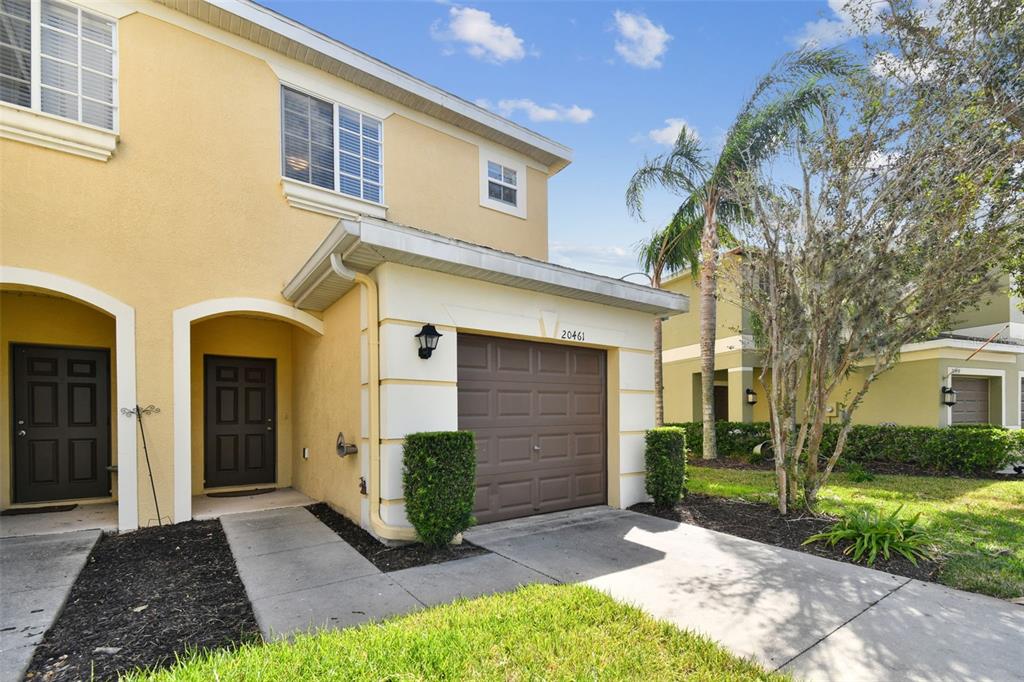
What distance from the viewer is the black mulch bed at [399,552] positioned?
15.9 ft

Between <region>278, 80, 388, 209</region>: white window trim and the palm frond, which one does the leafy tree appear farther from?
<region>278, 80, 388, 209</region>: white window trim

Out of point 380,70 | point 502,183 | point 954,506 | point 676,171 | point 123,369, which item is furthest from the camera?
point 676,171

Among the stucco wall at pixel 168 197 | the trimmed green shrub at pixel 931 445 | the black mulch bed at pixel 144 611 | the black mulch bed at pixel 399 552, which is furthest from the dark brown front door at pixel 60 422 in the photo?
the trimmed green shrub at pixel 931 445

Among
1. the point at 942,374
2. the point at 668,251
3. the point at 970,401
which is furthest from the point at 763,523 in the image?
the point at 970,401

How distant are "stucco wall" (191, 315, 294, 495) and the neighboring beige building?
426 inches

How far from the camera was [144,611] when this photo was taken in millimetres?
3852

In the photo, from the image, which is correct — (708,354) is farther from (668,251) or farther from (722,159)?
(722,159)

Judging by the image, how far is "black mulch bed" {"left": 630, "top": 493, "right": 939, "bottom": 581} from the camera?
476cm

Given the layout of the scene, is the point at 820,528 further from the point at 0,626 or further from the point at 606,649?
the point at 0,626

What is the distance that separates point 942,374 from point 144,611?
58.2 feet

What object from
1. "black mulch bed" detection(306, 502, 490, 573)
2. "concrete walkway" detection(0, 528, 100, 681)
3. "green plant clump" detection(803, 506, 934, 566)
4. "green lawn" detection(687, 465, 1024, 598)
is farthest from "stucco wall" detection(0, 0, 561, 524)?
"green lawn" detection(687, 465, 1024, 598)

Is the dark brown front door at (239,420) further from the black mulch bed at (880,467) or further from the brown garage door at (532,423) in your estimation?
the black mulch bed at (880,467)

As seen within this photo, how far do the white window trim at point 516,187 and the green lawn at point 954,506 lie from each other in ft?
21.7

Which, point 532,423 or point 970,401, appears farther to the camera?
point 970,401
